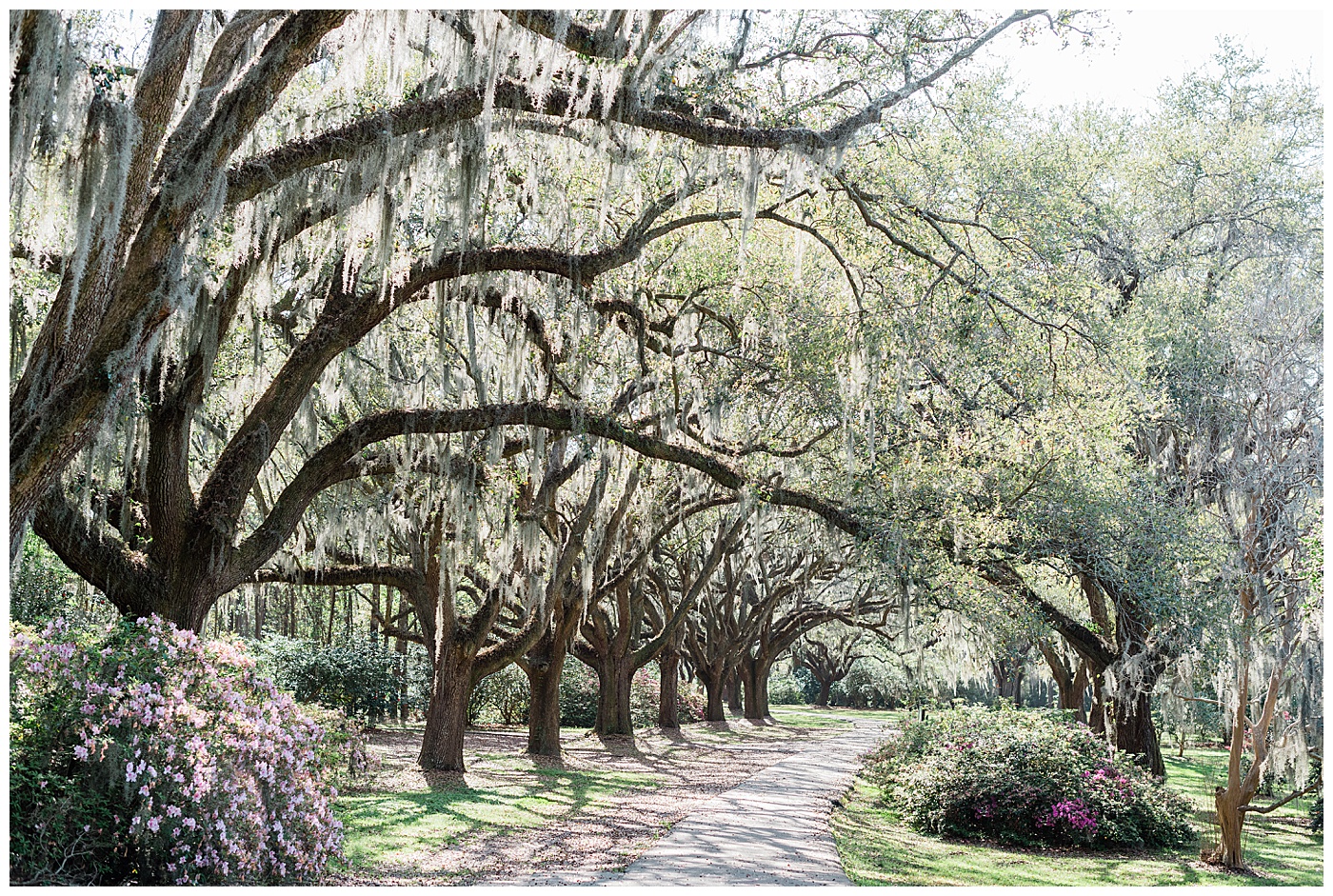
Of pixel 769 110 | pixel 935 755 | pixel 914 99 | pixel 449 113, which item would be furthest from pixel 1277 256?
pixel 449 113

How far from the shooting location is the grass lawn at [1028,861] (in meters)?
8.09

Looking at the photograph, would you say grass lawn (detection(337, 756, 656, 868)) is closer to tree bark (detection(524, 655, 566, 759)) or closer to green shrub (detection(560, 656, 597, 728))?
tree bark (detection(524, 655, 566, 759))

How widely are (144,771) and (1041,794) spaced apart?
27.8 feet

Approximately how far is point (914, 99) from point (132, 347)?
6.60 meters

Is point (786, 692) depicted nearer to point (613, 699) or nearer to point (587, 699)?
point (587, 699)

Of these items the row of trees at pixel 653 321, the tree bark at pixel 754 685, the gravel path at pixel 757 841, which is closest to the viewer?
the row of trees at pixel 653 321

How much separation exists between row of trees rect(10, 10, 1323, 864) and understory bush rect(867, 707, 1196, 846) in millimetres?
1059

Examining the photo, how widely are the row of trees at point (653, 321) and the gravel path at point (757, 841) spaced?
226 cm

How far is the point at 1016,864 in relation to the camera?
8875 mm

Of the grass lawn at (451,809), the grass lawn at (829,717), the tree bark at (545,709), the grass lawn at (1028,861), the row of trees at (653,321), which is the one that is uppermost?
the row of trees at (653,321)

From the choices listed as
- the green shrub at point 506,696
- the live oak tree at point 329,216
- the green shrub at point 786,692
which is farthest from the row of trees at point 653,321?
the green shrub at point 786,692

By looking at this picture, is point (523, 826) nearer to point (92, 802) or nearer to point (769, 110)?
point (92, 802)

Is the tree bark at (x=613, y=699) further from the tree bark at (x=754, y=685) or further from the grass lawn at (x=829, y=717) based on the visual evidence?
the tree bark at (x=754, y=685)

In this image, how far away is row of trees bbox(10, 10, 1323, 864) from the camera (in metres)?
5.44
